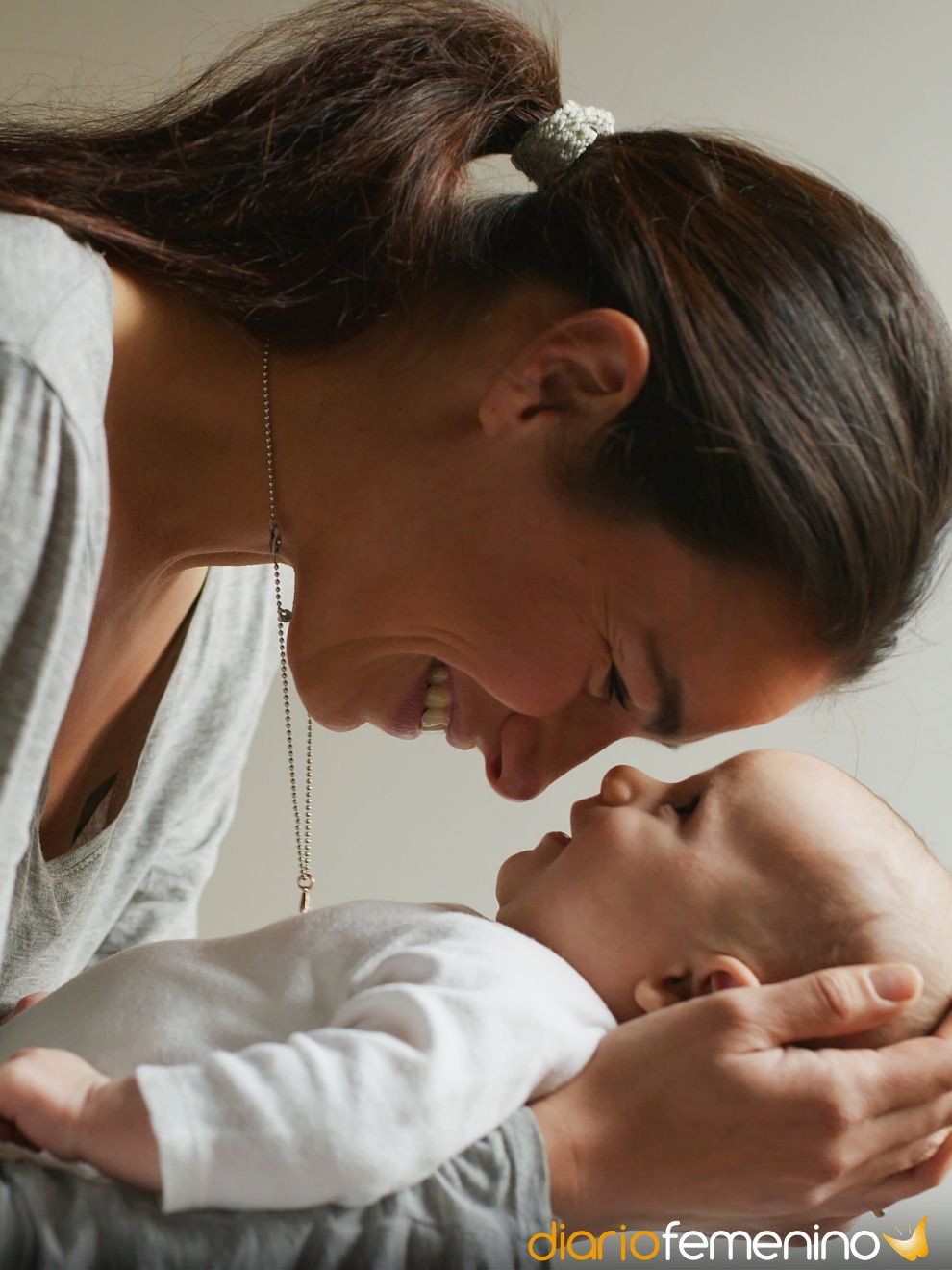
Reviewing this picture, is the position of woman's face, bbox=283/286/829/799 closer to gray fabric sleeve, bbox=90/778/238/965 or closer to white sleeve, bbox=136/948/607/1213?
white sleeve, bbox=136/948/607/1213

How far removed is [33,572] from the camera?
3.26 feet

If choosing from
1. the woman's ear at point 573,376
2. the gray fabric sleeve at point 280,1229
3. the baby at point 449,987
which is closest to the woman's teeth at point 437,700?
the baby at point 449,987

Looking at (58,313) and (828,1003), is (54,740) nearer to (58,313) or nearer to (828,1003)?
(58,313)

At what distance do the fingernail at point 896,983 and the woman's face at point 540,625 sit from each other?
0.76 feet

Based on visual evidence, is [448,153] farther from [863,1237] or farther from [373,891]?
[373,891]

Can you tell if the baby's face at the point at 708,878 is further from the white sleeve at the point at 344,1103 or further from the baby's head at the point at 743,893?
the white sleeve at the point at 344,1103

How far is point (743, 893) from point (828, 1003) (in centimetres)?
14

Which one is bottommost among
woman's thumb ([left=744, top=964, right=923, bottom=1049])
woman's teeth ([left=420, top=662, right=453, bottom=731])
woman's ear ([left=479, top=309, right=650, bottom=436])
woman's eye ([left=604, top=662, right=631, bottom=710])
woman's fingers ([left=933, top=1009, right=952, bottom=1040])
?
woman's fingers ([left=933, top=1009, right=952, bottom=1040])

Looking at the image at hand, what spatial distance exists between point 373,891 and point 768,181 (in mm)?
1491


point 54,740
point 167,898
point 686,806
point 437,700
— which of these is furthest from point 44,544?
point 167,898

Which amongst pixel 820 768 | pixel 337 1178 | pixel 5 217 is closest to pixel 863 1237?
pixel 820 768

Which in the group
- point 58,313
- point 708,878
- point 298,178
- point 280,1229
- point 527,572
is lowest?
point 280,1229

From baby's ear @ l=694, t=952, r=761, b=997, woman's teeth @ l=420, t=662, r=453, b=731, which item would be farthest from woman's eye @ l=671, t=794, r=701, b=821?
woman's teeth @ l=420, t=662, r=453, b=731

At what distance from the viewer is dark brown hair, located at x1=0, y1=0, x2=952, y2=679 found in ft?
3.43
